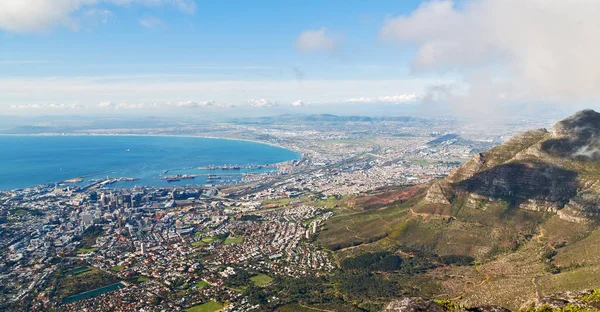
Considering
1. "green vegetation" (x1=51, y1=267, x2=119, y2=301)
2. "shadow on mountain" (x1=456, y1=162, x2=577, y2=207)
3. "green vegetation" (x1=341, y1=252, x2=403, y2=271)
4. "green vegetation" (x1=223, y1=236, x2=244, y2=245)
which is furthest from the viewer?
"green vegetation" (x1=223, y1=236, x2=244, y2=245)

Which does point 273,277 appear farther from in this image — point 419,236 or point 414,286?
point 419,236

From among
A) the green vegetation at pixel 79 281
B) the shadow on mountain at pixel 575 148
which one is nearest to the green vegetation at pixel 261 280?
the green vegetation at pixel 79 281

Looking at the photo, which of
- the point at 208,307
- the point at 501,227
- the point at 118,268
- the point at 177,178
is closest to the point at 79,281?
the point at 118,268

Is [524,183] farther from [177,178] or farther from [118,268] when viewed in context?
[177,178]

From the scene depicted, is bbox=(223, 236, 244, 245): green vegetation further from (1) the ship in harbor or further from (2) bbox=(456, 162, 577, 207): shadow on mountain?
(1) the ship in harbor

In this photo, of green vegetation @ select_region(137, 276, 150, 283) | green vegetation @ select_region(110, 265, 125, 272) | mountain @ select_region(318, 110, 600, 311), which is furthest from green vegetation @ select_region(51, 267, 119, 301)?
mountain @ select_region(318, 110, 600, 311)

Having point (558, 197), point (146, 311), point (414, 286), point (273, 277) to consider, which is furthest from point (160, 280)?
point (558, 197)
